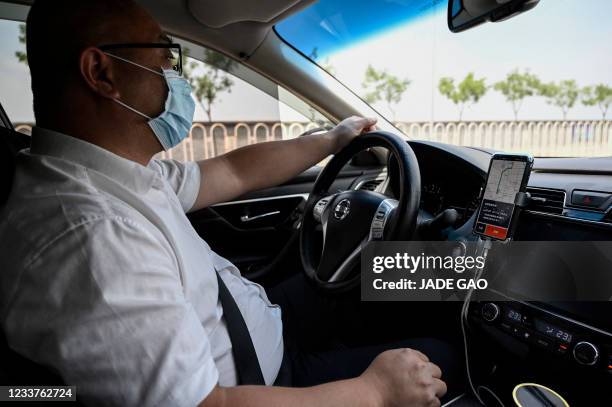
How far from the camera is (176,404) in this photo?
674 millimetres

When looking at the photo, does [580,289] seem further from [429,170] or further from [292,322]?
[292,322]

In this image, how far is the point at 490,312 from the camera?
1.21 metres

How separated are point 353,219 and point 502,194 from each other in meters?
0.46

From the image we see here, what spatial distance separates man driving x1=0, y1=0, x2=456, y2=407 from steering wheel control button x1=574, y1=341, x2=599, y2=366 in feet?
1.15

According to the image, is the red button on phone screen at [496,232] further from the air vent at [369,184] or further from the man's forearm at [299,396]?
the air vent at [369,184]

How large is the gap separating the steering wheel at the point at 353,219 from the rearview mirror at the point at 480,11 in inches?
15.4

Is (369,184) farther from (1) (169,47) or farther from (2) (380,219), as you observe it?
(1) (169,47)

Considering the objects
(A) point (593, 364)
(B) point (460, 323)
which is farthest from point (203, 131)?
(A) point (593, 364)

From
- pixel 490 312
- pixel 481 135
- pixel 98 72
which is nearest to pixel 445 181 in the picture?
pixel 490 312

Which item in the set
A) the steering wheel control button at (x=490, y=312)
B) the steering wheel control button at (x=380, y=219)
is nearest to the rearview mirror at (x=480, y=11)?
the steering wheel control button at (x=380, y=219)

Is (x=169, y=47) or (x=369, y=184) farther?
(x=369, y=184)

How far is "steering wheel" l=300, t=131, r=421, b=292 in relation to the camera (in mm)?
1204

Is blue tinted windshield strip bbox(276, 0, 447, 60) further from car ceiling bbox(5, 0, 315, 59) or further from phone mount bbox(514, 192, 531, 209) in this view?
phone mount bbox(514, 192, 531, 209)

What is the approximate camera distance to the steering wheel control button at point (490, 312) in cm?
120
